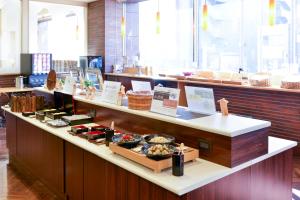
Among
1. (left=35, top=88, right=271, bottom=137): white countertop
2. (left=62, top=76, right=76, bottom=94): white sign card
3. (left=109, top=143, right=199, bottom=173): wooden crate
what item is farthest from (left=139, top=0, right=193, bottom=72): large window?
(left=109, top=143, right=199, bottom=173): wooden crate

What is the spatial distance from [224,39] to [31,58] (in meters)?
4.74

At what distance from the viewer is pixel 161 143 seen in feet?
7.92

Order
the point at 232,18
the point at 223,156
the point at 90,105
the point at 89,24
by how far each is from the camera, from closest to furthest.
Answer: the point at 223,156 < the point at 90,105 < the point at 232,18 < the point at 89,24

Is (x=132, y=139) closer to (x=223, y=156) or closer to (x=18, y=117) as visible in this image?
(x=223, y=156)

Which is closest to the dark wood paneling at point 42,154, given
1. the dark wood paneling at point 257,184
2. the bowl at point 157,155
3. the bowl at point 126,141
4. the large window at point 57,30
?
the bowl at point 126,141

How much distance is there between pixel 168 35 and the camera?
937 cm

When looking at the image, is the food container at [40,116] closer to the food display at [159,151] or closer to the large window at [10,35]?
the food display at [159,151]

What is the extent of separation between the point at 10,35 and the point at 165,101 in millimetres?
6628

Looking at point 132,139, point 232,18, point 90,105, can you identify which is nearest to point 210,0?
point 232,18

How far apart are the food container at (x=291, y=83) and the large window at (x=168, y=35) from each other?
3589 millimetres

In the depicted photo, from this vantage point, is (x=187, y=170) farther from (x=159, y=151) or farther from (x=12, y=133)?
(x=12, y=133)

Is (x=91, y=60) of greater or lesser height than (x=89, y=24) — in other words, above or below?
below

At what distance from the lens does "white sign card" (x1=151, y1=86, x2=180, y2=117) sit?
8.62 ft

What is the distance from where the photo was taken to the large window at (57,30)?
27.7 ft
